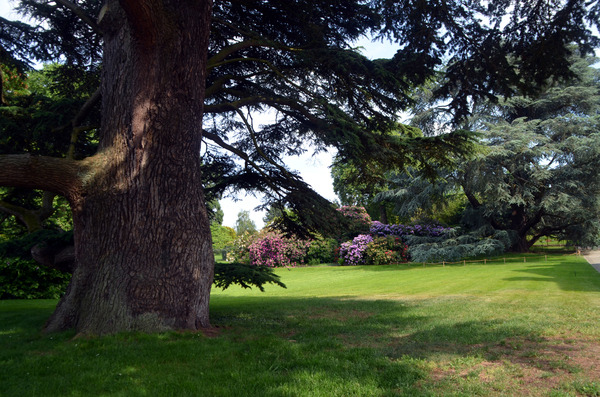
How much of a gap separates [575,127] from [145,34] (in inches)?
1056

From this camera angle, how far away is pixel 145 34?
5762mm

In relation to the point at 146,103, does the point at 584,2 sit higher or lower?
higher

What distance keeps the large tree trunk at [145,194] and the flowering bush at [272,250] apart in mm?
21403

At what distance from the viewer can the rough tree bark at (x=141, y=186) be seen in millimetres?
5445

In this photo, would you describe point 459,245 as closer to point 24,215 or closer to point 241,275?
point 241,275

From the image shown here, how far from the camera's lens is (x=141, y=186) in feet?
18.8

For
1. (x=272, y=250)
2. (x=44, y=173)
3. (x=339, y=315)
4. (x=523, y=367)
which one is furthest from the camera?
(x=272, y=250)

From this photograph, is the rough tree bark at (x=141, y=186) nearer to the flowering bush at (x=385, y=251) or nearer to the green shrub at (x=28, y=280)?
the green shrub at (x=28, y=280)

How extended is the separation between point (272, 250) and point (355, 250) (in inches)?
225

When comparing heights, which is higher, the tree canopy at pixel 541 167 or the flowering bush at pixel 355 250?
the tree canopy at pixel 541 167

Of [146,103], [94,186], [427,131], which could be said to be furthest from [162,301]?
[427,131]

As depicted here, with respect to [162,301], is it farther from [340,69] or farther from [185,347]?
[340,69]

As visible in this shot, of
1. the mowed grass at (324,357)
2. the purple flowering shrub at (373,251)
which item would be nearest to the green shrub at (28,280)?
the mowed grass at (324,357)

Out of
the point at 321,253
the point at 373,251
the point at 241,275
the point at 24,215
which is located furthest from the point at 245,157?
the point at 321,253
